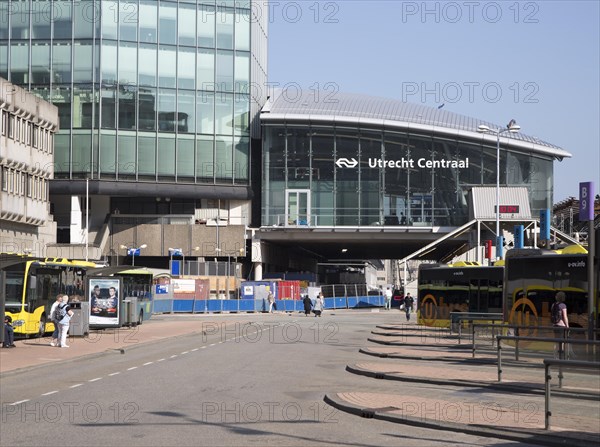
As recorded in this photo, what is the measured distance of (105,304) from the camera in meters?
43.3

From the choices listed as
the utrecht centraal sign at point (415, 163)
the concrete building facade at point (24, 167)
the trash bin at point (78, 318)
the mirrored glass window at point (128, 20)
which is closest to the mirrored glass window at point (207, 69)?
the mirrored glass window at point (128, 20)

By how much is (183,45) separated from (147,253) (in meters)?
17.6

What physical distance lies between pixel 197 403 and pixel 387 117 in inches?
2624

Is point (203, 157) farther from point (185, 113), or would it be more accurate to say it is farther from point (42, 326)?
point (42, 326)

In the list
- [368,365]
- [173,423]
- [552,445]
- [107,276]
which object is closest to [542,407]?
[552,445]

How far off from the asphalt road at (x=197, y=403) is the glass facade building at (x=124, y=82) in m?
51.2

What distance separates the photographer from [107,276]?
42.8m

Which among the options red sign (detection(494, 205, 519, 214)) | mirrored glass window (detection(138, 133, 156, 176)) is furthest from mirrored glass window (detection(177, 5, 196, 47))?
red sign (detection(494, 205, 519, 214))

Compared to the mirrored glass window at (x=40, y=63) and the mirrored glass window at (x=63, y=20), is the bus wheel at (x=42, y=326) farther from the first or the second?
the mirrored glass window at (x=63, y=20)

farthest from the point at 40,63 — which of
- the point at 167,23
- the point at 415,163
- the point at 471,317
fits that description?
the point at 471,317

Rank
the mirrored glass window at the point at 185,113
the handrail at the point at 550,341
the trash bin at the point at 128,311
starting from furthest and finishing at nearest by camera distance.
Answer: the mirrored glass window at the point at 185,113 < the trash bin at the point at 128,311 < the handrail at the point at 550,341

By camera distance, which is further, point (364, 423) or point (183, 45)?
point (183, 45)

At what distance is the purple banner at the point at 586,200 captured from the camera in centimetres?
2116

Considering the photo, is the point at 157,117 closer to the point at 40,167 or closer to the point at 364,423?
the point at 40,167
